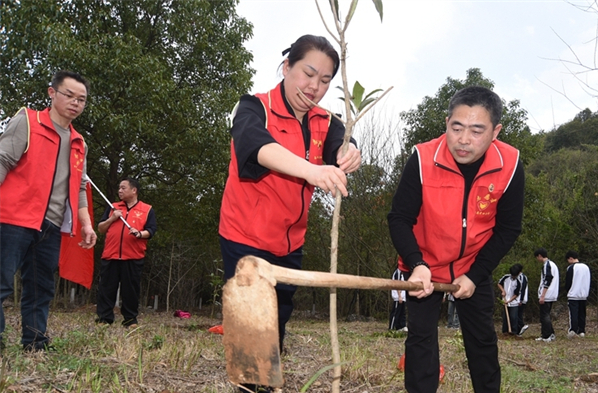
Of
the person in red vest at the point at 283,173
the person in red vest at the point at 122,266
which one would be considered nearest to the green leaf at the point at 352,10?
the person in red vest at the point at 283,173

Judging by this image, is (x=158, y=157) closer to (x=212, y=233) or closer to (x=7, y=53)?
(x=212, y=233)

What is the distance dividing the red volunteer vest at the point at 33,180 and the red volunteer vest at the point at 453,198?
253 cm

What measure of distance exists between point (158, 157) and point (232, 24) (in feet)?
13.6

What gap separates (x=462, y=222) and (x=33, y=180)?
9.14 feet

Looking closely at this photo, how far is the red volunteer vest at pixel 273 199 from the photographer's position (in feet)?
8.62

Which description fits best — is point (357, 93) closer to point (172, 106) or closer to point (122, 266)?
point (122, 266)

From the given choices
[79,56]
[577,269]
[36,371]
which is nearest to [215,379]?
[36,371]

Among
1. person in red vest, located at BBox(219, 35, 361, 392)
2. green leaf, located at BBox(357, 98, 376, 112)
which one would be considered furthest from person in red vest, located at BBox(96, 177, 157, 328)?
green leaf, located at BBox(357, 98, 376, 112)

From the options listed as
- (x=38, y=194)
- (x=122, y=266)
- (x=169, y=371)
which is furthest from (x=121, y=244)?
(x=169, y=371)

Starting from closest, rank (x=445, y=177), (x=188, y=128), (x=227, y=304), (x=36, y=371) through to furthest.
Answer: (x=227, y=304) → (x=445, y=177) → (x=36, y=371) → (x=188, y=128)

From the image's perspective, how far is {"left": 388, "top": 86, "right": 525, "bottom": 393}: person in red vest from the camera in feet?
9.09

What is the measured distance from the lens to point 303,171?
73.6 inches

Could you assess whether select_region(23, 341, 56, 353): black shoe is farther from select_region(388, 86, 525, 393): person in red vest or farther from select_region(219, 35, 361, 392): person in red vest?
select_region(388, 86, 525, 393): person in red vest

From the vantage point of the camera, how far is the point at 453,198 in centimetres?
280
